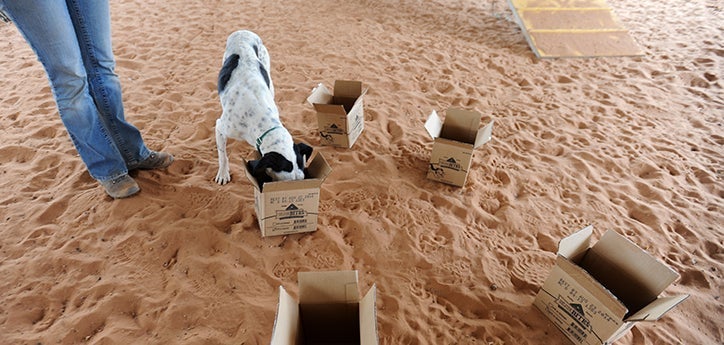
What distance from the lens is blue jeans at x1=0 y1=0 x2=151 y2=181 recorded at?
76.1 inches

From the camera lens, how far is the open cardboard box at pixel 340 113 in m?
3.08

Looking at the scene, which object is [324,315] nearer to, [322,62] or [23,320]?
[23,320]

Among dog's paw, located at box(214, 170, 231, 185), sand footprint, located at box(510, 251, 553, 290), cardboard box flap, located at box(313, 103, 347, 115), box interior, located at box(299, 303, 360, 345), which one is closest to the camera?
box interior, located at box(299, 303, 360, 345)

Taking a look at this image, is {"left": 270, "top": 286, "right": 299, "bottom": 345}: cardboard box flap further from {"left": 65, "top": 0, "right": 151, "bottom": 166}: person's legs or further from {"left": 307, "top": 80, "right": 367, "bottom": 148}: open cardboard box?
{"left": 65, "top": 0, "right": 151, "bottom": 166}: person's legs

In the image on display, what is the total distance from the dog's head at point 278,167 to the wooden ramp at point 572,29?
379cm

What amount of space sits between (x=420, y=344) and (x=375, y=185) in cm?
125

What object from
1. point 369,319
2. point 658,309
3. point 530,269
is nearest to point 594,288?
point 658,309

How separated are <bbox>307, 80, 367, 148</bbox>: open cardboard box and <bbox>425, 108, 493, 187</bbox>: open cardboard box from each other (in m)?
0.64

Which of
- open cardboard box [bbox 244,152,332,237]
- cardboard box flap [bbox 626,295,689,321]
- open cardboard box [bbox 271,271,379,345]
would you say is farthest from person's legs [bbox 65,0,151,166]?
cardboard box flap [bbox 626,295,689,321]

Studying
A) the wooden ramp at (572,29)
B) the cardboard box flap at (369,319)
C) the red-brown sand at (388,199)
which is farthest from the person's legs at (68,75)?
the wooden ramp at (572,29)

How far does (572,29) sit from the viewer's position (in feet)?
17.0

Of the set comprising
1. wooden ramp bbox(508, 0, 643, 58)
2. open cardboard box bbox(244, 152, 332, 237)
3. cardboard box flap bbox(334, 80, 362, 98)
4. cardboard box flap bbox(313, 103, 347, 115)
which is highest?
wooden ramp bbox(508, 0, 643, 58)

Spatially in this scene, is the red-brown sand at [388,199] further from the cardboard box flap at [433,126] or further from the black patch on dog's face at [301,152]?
the black patch on dog's face at [301,152]

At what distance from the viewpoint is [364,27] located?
5426mm
